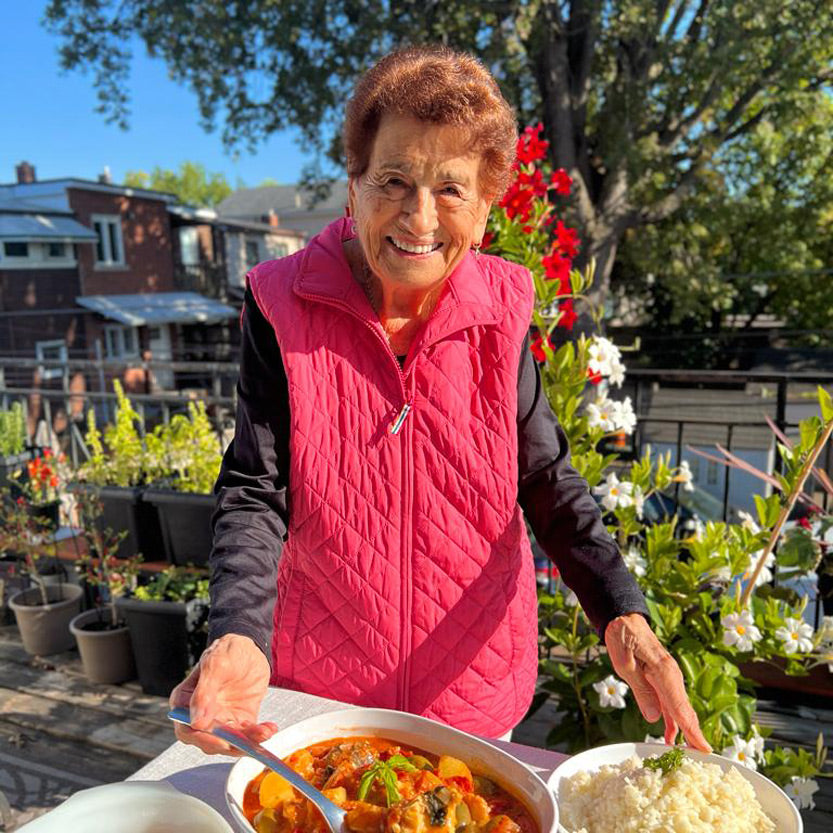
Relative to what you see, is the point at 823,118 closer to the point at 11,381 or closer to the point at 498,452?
the point at 498,452

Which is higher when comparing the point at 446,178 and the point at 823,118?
the point at 823,118

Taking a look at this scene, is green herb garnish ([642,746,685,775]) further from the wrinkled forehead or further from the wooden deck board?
the wooden deck board

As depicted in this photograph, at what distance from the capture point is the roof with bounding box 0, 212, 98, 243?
58.7 feet

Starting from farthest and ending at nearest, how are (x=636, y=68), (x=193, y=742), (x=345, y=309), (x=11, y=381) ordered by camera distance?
1. (x=11, y=381)
2. (x=636, y=68)
3. (x=345, y=309)
4. (x=193, y=742)

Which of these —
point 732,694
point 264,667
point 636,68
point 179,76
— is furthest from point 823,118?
point 264,667

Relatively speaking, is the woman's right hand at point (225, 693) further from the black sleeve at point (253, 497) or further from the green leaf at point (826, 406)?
the green leaf at point (826, 406)

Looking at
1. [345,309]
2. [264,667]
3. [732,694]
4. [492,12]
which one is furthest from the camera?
[492,12]

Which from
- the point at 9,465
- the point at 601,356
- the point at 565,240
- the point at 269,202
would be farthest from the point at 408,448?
the point at 269,202

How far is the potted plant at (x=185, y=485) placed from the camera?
3375 millimetres

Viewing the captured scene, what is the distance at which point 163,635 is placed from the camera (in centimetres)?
309

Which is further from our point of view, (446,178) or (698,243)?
(698,243)

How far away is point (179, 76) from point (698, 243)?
962 centimetres

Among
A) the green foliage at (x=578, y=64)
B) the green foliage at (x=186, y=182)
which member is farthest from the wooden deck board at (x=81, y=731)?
the green foliage at (x=186, y=182)

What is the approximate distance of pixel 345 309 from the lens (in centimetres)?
120
